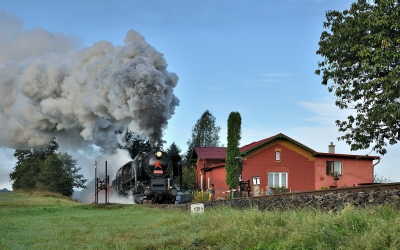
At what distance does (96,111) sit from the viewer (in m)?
32.6

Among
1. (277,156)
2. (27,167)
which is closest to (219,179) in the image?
(277,156)

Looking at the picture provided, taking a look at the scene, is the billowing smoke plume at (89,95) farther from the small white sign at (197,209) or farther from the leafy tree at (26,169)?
the leafy tree at (26,169)

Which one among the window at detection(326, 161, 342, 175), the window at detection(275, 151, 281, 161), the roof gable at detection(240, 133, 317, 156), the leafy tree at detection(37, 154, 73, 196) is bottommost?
the leafy tree at detection(37, 154, 73, 196)

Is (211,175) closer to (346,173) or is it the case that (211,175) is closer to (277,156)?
(277,156)

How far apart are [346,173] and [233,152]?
9955 mm

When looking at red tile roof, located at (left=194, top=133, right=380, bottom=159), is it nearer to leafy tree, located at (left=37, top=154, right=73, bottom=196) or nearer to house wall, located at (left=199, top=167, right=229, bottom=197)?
house wall, located at (left=199, top=167, right=229, bottom=197)

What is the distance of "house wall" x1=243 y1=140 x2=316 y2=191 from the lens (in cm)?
3997

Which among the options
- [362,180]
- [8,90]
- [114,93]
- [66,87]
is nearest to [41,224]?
[114,93]

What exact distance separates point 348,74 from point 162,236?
57.5 ft

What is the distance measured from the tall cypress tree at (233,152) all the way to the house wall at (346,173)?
732 centimetres

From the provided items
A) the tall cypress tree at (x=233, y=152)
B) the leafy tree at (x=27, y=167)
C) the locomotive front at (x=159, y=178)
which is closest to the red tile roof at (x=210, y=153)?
the tall cypress tree at (x=233, y=152)

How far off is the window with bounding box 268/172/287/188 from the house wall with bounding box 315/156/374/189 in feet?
8.13

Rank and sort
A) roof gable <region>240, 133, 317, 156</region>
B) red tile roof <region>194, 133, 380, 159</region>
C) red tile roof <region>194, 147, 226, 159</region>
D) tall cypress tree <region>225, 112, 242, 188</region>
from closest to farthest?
tall cypress tree <region>225, 112, 242, 188</region>
roof gable <region>240, 133, 317, 156</region>
red tile roof <region>194, 133, 380, 159</region>
red tile roof <region>194, 147, 226, 159</region>

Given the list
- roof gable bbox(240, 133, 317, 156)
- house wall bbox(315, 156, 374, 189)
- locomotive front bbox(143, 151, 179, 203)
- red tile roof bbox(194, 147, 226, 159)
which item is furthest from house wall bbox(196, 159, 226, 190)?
locomotive front bbox(143, 151, 179, 203)
